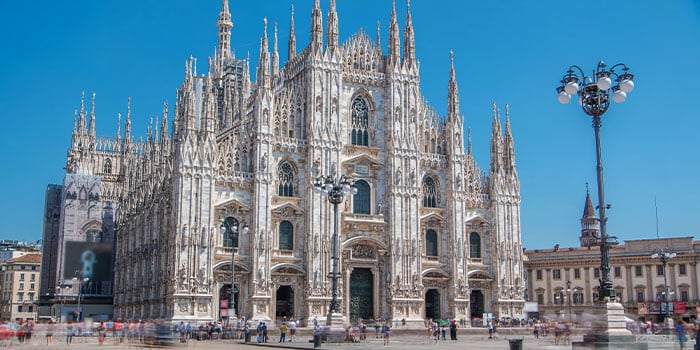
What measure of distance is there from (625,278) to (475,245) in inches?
1206

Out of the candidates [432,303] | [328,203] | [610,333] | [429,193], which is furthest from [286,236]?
[610,333]

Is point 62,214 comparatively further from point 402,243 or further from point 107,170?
point 402,243

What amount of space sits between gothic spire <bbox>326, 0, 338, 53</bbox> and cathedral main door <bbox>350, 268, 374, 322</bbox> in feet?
53.5

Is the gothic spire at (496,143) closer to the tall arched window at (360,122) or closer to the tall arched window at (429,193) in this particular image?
the tall arched window at (429,193)

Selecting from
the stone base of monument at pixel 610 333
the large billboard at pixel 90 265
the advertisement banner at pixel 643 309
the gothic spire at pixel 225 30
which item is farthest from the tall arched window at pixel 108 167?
the stone base of monument at pixel 610 333

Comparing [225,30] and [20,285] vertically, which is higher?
[225,30]

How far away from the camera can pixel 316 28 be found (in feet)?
190

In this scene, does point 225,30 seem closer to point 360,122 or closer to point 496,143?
point 360,122

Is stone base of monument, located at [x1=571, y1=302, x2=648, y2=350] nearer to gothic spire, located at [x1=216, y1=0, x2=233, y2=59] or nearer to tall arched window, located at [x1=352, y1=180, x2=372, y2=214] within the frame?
tall arched window, located at [x1=352, y1=180, x2=372, y2=214]

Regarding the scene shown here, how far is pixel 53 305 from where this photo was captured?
290ft

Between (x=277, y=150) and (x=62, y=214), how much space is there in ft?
124

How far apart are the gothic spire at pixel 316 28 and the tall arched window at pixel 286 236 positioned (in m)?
12.7

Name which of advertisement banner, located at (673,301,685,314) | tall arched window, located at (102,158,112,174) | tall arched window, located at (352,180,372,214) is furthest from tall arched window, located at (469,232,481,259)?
tall arched window, located at (102,158,112,174)

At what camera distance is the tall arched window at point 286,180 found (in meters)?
56.2
